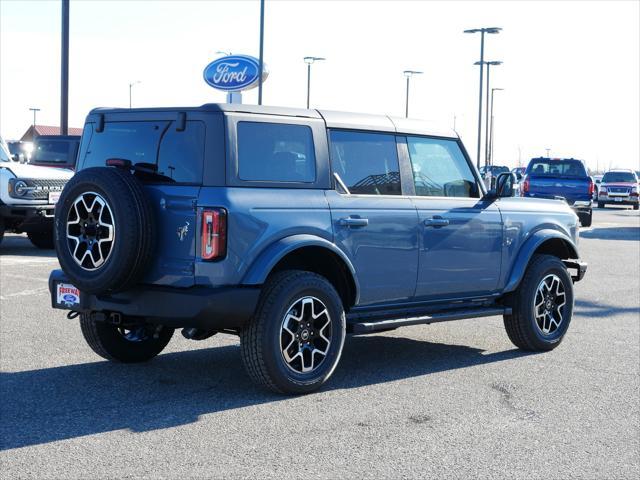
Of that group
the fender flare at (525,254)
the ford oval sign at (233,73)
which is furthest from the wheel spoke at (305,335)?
the ford oval sign at (233,73)

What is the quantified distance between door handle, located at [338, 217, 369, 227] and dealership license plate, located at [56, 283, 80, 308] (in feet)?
6.02

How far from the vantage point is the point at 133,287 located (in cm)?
623

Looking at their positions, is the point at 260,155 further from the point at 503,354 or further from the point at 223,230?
the point at 503,354

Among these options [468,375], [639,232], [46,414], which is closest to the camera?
[46,414]

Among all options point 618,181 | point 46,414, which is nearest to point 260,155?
point 46,414

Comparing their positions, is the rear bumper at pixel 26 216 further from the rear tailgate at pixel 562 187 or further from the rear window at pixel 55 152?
the rear tailgate at pixel 562 187

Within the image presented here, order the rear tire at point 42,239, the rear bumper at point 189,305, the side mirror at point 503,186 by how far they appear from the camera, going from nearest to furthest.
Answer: the rear bumper at point 189,305
the side mirror at point 503,186
the rear tire at point 42,239

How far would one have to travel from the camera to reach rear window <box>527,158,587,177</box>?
26.3m

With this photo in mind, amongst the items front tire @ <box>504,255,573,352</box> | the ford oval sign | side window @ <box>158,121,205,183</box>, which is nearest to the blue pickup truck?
the ford oval sign

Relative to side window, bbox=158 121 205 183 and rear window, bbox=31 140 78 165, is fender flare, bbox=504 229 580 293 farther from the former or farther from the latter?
rear window, bbox=31 140 78 165

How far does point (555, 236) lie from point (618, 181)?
3822cm

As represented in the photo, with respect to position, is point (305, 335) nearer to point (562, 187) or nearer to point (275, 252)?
point (275, 252)

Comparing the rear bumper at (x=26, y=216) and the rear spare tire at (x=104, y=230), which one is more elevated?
the rear spare tire at (x=104, y=230)

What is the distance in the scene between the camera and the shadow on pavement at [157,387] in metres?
5.62
